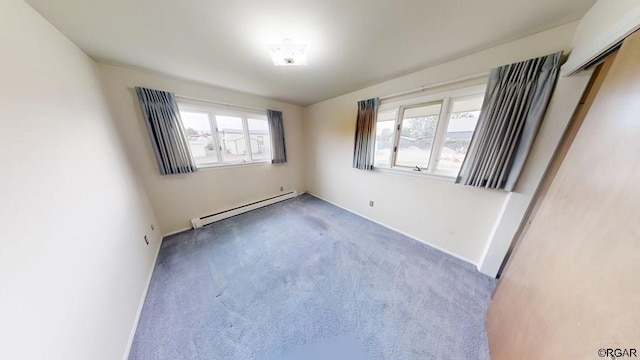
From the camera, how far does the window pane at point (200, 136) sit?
2.37m

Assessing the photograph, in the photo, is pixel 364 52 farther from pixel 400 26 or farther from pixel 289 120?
pixel 289 120

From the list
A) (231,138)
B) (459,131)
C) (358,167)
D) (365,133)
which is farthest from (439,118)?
(231,138)

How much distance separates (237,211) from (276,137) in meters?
1.59

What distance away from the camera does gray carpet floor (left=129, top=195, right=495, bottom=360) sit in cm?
112

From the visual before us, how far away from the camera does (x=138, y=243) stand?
1643mm

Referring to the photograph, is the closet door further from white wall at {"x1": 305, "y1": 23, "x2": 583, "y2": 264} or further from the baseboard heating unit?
the baseboard heating unit

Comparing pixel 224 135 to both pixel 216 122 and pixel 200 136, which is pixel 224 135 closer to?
pixel 216 122

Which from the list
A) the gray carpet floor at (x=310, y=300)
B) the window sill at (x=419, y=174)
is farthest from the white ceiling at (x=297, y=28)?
the gray carpet floor at (x=310, y=300)

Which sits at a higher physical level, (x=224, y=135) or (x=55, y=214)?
(x=224, y=135)

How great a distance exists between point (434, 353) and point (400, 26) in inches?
94.5

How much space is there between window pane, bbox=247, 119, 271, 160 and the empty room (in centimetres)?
47

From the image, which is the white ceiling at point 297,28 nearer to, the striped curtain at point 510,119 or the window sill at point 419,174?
the striped curtain at point 510,119

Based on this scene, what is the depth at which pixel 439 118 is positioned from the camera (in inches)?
74.5

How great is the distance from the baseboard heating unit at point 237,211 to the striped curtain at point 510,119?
308cm
